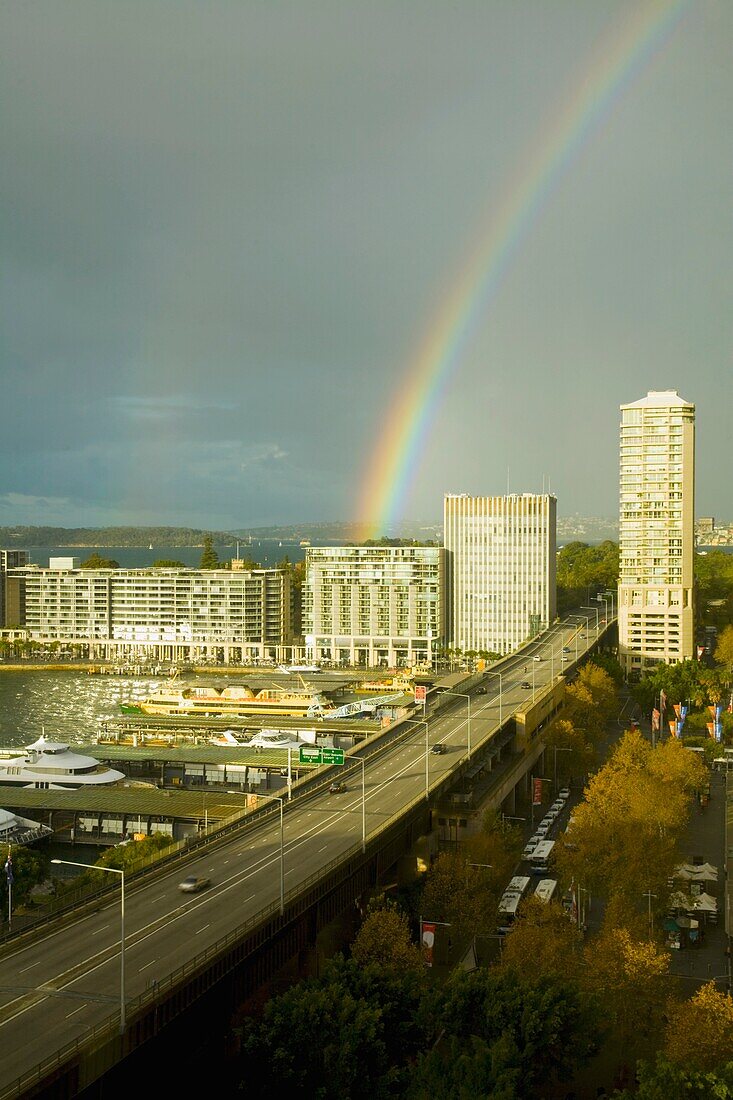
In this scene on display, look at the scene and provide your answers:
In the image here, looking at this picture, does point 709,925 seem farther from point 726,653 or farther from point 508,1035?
point 726,653

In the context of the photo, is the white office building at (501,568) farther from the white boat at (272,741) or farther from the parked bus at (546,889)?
the parked bus at (546,889)

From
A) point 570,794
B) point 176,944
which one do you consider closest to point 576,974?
point 176,944

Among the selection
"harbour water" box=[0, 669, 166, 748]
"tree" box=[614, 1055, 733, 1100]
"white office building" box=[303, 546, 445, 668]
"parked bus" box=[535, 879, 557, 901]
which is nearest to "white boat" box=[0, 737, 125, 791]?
"harbour water" box=[0, 669, 166, 748]

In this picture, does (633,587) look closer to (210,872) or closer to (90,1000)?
(210,872)

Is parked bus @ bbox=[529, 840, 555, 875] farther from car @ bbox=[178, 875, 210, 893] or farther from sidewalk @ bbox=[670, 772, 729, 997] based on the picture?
car @ bbox=[178, 875, 210, 893]

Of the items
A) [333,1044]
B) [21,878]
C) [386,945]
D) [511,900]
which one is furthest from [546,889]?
[21,878]

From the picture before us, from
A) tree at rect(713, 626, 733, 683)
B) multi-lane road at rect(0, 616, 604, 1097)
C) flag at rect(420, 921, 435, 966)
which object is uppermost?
tree at rect(713, 626, 733, 683)

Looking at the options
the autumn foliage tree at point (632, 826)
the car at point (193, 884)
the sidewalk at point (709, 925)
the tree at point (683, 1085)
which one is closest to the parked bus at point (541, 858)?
the autumn foliage tree at point (632, 826)
